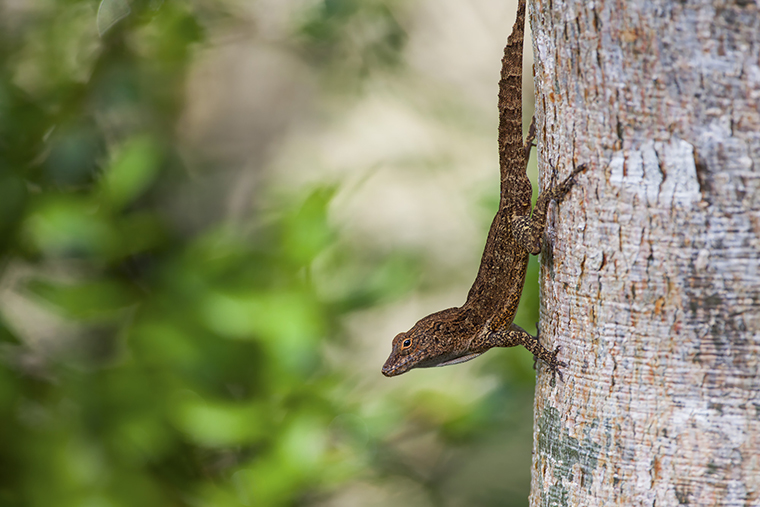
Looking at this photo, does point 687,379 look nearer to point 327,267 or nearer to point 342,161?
point 327,267

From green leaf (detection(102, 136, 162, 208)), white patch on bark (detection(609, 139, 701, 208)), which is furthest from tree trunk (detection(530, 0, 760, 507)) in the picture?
green leaf (detection(102, 136, 162, 208))

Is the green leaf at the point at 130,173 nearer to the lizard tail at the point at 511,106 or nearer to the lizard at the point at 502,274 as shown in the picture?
the lizard at the point at 502,274

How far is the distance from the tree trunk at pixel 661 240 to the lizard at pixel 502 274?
1.39 feet

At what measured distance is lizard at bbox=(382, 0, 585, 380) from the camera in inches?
79.7

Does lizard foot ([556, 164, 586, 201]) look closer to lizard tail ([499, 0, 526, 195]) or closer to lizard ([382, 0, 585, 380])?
lizard ([382, 0, 585, 380])

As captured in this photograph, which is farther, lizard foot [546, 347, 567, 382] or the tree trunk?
lizard foot [546, 347, 567, 382]

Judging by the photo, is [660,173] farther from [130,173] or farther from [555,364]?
[130,173]

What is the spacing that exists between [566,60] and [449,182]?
139 inches

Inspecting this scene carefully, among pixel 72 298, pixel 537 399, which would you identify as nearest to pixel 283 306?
pixel 72 298

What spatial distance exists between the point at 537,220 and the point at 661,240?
0.46 metres

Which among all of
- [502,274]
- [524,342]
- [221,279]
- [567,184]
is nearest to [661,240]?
[567,184]

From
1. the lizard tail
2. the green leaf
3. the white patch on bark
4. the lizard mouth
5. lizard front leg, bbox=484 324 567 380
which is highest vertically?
the green leaf

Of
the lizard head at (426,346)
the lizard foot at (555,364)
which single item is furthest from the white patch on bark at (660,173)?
the lizard head at (426,346)

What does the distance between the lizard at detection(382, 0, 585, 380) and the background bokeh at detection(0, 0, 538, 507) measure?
42 centimetres
